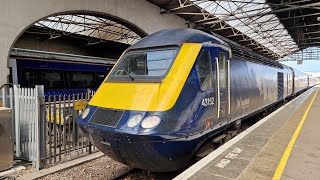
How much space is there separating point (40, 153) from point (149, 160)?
3077 millimetres

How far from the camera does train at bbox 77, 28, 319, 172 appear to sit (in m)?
3.90

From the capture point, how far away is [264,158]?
456 centimetres

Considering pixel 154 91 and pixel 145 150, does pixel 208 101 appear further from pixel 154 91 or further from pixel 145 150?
pixel 145 150

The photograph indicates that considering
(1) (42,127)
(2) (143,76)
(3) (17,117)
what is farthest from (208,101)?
(3) (17,117)

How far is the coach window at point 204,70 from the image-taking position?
467cm

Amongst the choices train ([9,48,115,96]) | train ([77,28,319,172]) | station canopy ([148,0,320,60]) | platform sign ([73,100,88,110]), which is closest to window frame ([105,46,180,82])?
train ([77,28,319,172])

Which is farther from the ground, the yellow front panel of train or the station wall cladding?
the station wall cladding

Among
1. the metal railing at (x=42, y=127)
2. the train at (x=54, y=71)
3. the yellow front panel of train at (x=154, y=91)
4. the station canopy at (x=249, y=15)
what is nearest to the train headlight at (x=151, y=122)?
the yellow front panel of train at (x=154, y=91)

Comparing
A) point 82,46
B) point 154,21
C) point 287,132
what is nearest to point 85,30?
point 82,46

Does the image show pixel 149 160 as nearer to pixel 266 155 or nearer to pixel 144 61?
pixel 144 61

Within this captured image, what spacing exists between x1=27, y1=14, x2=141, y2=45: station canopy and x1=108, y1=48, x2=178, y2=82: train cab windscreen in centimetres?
1287

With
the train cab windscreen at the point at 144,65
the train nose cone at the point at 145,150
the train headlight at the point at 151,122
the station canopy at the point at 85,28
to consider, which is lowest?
the train nose cone at the point at 145,150

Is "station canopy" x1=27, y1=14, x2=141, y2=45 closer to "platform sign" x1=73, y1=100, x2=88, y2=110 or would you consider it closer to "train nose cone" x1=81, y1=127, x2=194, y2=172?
"platform sign" x1=73, y1=100, x2=88, y2=110

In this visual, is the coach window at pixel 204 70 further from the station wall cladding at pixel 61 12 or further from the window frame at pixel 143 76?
the station wall cladding at pixel 61 12
